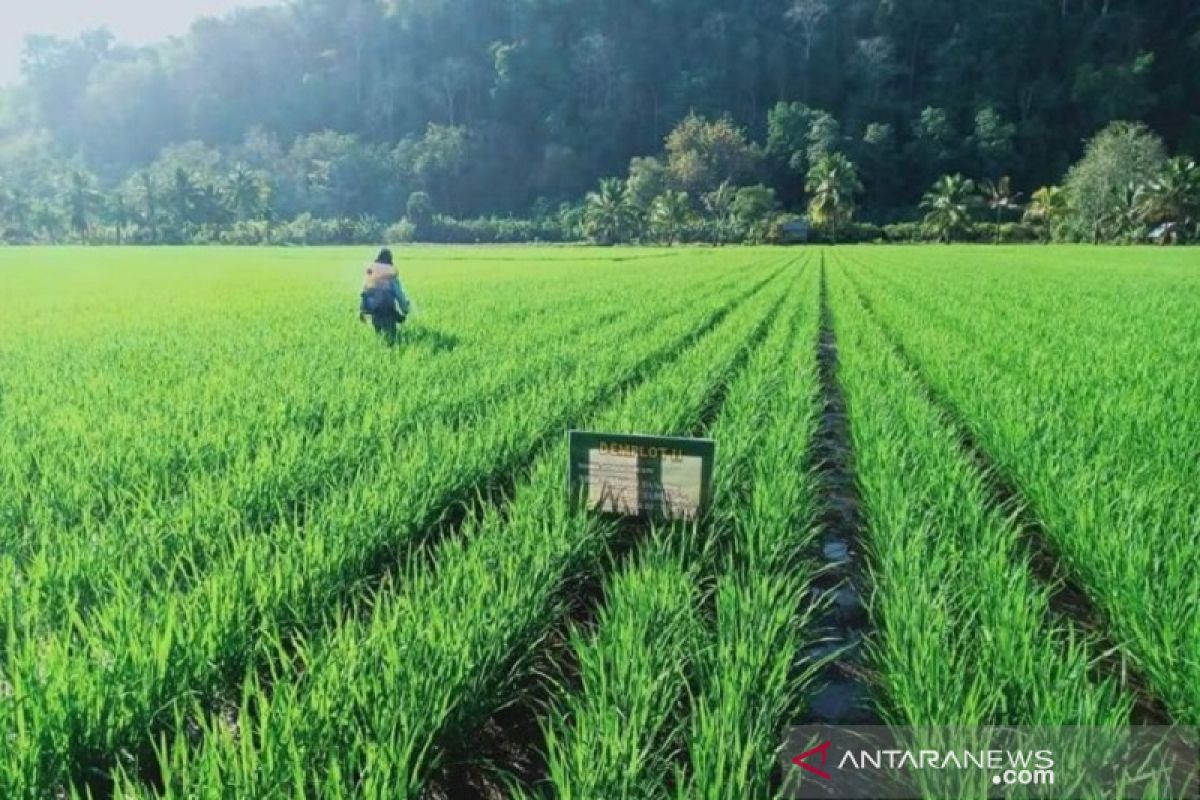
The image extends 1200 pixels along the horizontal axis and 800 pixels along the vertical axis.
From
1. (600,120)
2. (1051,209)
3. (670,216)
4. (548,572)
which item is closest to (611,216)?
(670,216)

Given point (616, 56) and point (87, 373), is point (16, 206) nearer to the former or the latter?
point (616, 56)

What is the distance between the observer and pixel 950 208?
49656mm

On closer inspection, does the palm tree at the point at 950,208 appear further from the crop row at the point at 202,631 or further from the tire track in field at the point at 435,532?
the crop row at the point at 202,631

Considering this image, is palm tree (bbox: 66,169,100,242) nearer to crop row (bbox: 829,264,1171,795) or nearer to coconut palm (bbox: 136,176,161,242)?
coconut palm (bbox: 136,176,161,242)

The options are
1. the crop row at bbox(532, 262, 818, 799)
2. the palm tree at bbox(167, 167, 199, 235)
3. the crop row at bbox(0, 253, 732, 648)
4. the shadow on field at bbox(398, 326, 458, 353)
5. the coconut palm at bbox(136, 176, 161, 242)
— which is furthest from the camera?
the coconut palm at bbox(136, 176, 161, 242)

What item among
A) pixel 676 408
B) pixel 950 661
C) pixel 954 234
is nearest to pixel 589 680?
pixel 950 661

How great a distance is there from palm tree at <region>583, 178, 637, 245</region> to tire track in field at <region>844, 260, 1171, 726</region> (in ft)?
162

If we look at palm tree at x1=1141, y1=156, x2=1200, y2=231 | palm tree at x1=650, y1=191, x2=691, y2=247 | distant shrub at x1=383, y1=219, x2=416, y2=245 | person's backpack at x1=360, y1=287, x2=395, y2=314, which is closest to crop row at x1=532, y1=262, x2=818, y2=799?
person's backpack at x1=360, y1=287, x2=395, y2=314

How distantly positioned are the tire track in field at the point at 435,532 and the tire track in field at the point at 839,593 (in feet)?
3.64

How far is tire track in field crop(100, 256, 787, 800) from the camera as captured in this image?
150cm

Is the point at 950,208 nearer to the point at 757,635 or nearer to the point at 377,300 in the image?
the point at 377,300

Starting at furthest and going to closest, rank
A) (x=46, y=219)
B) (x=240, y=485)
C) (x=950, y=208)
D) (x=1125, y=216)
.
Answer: (x=46, y=219) → (x=950, y=208) → (x=1125, y=216) → (x=240, y=485)

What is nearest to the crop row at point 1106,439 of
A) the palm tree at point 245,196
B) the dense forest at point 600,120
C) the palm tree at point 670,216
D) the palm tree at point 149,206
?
the palm tree at point 670,216

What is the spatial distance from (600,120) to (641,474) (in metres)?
85.6
